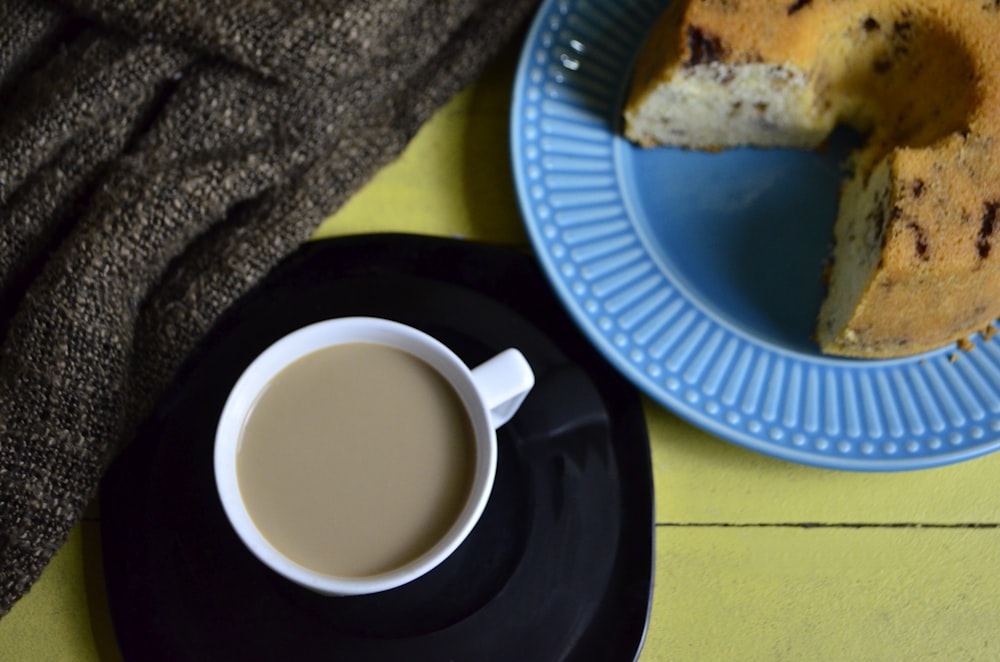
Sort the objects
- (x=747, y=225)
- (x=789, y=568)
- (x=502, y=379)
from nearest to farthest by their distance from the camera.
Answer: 1. (x=502, y=379)
2. (x=789, y=568)
3. (x=747, y=225)

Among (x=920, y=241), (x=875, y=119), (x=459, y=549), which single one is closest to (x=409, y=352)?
(x=459, y=549)

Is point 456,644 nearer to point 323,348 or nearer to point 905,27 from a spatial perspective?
point 323,348

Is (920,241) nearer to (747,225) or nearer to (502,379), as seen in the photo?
(747,225)

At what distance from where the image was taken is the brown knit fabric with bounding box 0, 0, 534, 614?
779 millimetres

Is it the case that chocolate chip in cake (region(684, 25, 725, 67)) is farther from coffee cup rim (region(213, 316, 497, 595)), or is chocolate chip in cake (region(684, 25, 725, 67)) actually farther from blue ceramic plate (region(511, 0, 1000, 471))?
coffee cup rim (region(213, 316, 497, 595))

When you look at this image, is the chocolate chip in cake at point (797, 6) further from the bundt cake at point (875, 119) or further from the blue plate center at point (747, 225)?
the blue plate center at point (747, 225)

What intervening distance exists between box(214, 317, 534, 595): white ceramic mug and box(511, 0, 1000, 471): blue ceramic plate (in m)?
0.17

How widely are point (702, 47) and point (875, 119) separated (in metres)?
0.24

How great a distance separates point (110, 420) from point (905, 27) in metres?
0.88

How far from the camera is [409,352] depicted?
28.0 inches

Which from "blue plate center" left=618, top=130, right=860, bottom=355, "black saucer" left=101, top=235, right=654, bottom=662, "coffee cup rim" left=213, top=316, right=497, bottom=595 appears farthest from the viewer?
"blue plate center" left=618, top=130, right=860, bottom=355

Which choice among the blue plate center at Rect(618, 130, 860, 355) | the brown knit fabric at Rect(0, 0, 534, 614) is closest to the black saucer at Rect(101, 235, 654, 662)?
the brown knit fabric at Rect(0, 0, 534, 614)

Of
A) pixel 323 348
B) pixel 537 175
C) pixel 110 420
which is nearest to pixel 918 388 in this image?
pixel 537 175

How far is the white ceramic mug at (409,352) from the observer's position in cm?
63
